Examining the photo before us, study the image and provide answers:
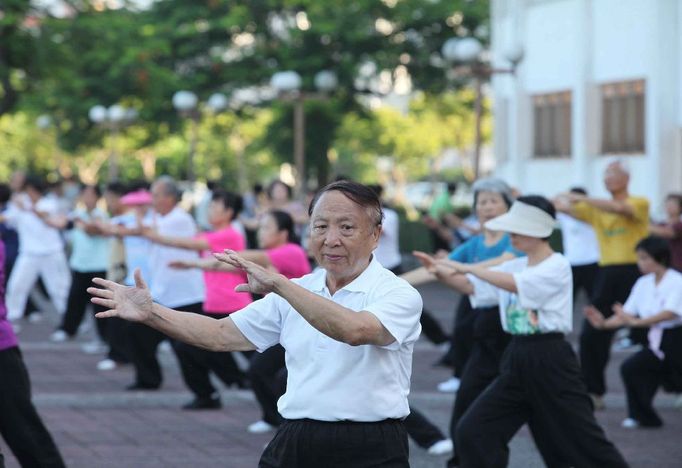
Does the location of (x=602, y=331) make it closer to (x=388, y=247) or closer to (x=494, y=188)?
(x=494, y=188)

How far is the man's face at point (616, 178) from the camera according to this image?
35.8 feet

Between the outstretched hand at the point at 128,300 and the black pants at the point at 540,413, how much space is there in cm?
312

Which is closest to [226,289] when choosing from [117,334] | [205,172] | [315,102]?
[117,334]

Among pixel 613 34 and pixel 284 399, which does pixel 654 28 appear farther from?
→ pixel 284 399

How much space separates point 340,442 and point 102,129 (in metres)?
33.9

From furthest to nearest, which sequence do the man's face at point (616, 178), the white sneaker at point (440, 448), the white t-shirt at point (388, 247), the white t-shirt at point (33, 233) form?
the white t-shirt at point (33, 233) < the white t-shirt at point (388, 247) < the man's face at point (616, 178) < the white sneaker at point (440, 448)

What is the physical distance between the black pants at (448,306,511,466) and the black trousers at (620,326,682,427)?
2.16 meters

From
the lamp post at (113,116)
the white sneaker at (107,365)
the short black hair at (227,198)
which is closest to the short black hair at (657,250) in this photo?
the short black hair at (227,198)

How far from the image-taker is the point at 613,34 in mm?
24891

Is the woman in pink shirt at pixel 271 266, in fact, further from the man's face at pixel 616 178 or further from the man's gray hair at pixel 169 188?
the man's face at pixel 616 178

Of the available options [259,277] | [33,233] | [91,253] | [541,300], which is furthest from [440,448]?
[33,233]

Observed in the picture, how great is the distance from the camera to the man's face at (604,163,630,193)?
10.9m

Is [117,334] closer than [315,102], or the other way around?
[117,334]

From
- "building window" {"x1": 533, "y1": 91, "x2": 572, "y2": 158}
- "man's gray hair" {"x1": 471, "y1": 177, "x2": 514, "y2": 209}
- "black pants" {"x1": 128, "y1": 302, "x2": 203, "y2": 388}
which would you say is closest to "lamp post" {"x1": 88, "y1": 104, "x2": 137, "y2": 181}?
"building window" {"x1": 533, "y1": 91, "x2": 572, "y2": 158}
